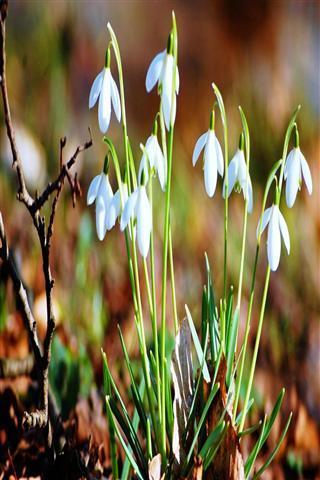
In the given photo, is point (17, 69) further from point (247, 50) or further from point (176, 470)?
point (176, 470)

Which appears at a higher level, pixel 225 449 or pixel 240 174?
pixel 240 174

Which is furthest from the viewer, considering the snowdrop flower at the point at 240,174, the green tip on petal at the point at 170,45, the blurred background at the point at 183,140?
the blurred background at the point at 183,140

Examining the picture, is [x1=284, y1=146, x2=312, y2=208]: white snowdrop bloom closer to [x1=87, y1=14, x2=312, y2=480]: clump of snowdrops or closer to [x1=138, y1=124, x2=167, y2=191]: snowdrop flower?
[x1=87, y1=14, x2=312, y2=480]: clump of snowdrops

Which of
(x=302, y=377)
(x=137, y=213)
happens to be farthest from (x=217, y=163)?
(x=302, y=377)

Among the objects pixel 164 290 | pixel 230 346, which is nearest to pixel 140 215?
pixel 164 290

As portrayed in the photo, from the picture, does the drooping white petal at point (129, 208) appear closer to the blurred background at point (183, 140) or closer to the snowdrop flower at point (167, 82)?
the snowdrop flower at point (167, 82)

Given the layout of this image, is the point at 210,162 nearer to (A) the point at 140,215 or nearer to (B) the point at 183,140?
(A) the point at 140,215

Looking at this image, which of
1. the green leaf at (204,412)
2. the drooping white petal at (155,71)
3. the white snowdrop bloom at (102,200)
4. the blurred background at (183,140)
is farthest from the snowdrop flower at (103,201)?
the blurred background at (183,140)

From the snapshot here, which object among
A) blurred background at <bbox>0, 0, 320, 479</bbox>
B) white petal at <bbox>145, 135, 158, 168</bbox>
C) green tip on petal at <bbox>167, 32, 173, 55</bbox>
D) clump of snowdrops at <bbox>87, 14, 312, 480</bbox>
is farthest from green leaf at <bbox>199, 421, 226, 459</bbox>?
blurred background at <bbox>0, 0, 320, 479</bbox>
